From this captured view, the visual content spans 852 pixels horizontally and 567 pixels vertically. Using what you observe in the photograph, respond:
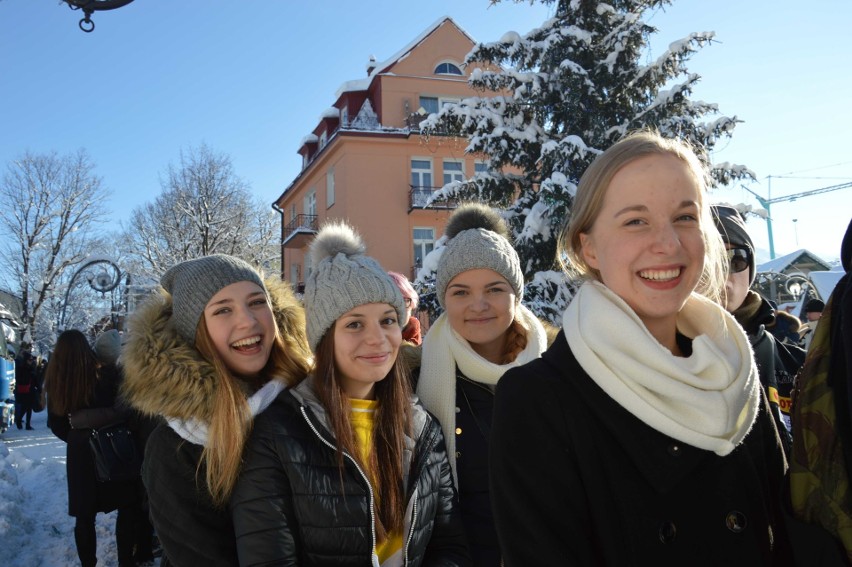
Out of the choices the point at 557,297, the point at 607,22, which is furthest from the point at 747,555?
the point at 607,22

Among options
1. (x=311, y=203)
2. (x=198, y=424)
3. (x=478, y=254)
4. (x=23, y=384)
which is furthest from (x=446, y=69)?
(x=198, y=424)

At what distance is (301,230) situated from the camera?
96.5 feet

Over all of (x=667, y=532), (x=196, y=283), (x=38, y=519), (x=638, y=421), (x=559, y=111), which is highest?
(x=559, y=111)

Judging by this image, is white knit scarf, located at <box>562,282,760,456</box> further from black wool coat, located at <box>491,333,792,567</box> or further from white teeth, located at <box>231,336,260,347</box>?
white teeth, located at <box>231,336,260,347</box>

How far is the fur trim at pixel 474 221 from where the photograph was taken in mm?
3374

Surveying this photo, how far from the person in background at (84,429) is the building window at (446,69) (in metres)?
25.1

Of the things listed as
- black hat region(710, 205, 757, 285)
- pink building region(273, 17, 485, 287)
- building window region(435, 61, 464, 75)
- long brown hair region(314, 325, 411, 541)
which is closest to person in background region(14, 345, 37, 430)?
pink building region(273, 17, 485, 287)

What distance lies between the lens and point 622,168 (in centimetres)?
159

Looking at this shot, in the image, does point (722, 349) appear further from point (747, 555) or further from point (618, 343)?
point (747, 555)

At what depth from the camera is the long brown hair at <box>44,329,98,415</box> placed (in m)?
5.16

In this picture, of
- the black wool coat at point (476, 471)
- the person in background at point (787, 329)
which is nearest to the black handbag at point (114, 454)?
the black wool coat at point (476, 471)

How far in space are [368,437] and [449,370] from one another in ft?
1.86

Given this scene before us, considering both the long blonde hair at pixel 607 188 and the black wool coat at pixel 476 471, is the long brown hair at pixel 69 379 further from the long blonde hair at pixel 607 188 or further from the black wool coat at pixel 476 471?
the long blonde hair at pixel 607 188

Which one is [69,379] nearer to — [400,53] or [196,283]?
[196,283]
